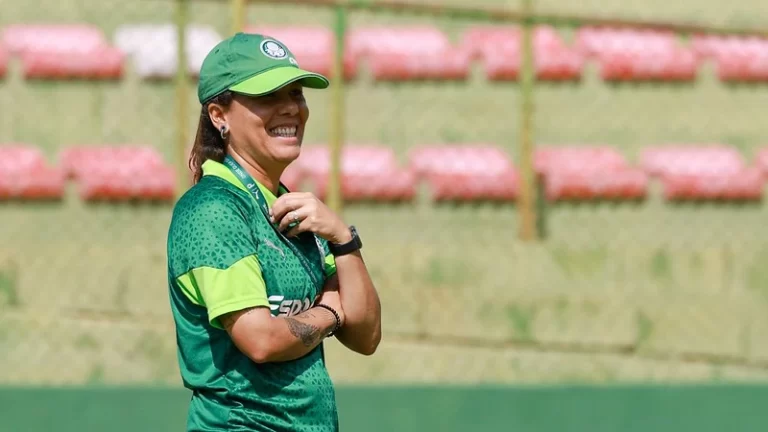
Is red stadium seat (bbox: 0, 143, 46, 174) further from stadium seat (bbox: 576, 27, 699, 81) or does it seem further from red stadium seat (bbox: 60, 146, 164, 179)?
stadium seat (bbox: 576, 27, 699, 81)

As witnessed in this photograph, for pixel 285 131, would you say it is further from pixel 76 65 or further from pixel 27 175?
pixel 76 65

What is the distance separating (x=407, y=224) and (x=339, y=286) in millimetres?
4431

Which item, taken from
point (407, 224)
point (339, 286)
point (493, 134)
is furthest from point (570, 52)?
point (339, 286)

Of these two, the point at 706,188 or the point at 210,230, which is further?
the point at 706,188

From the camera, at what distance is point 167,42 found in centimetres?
767

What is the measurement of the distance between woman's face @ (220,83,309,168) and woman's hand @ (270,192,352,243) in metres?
0.11

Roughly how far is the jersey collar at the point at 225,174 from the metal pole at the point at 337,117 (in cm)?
388

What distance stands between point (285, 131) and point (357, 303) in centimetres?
43

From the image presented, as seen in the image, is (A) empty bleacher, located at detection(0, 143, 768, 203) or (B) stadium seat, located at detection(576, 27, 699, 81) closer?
(A) empty bleacher, located at detection(0, 143, 768, 203)

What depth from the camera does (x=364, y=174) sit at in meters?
7.56

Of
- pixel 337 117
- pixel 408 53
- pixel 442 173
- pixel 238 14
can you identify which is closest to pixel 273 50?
pixel 238 14

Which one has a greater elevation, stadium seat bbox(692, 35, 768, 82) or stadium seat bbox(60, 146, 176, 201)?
stadium seat bbox(692, 35, 768, 82)

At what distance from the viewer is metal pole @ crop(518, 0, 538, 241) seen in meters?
7.28

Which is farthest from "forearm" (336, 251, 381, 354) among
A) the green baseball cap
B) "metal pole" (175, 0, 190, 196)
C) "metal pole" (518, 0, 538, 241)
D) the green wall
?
"metal pole" (518, 0, 538, 241)
